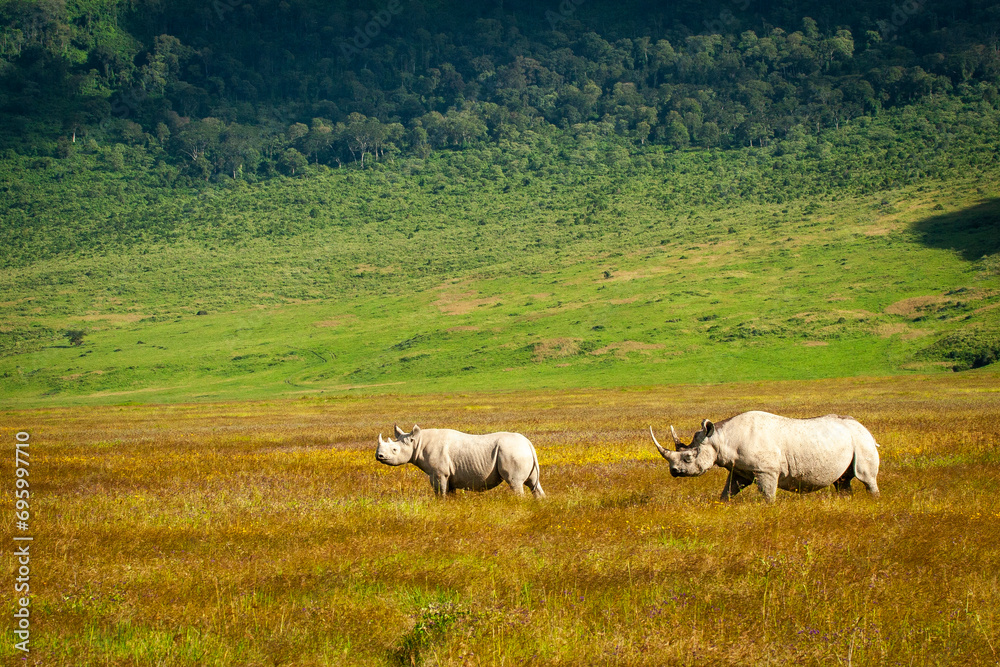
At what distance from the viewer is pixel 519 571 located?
8.97 meters

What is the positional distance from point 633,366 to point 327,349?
148ft

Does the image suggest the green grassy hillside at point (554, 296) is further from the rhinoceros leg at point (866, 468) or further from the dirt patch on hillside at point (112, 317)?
the rhinoceros leg at point (866, 468)

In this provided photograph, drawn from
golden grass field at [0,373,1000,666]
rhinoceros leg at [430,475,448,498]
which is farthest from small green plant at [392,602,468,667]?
rhinoceros leg at [430,475,448,498]

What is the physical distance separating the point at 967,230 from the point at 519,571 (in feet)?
453

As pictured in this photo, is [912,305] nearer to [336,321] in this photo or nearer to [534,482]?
[336,321]

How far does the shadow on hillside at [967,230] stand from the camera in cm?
11788

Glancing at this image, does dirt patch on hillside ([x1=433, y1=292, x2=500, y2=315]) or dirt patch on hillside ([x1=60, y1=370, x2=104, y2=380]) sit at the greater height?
dirt patch on hillside ([x1=433, y1=292, x2=500, y2=315])

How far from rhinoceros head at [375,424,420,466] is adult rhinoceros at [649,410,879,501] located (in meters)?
5.02

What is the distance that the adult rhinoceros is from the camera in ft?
42.7

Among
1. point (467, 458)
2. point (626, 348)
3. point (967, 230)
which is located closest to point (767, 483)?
point (467, 458)

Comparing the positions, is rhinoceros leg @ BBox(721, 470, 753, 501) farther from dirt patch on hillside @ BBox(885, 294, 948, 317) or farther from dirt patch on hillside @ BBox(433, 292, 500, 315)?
dirt patch on hillside @ BBox(433, 292, 500, 315)

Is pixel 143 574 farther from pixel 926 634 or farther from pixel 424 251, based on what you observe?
pixel 424 251

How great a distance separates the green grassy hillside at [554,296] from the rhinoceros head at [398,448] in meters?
69.6

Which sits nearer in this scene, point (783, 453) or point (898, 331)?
point (783, 453)
